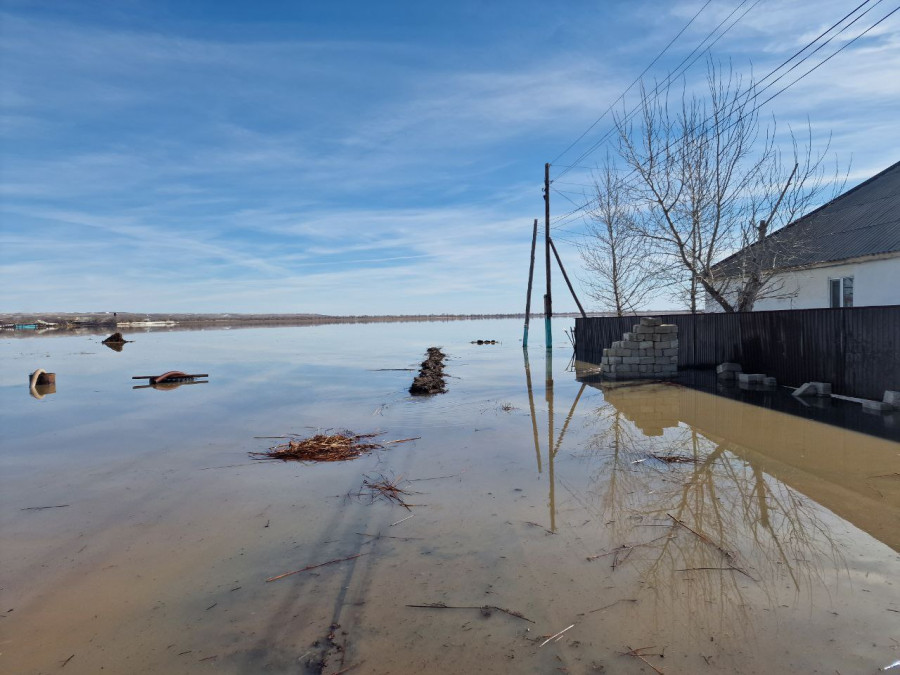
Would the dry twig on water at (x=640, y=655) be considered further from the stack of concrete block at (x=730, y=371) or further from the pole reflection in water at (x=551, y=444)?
the stack of concrete block at (x=730, y=371)

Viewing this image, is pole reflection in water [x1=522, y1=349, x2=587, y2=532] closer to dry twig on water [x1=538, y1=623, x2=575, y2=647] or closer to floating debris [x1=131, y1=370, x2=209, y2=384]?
dry twig on water [x1=538, y1=623, x2=575, y2=647]

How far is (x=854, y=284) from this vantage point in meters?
16.4

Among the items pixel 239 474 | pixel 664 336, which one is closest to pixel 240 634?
pixel 239 474

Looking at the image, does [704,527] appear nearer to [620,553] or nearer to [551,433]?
[620,553]

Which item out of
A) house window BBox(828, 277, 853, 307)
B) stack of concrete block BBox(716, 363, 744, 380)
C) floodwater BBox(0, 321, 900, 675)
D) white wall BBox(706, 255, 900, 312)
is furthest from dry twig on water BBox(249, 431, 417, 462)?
house window BBox(828, 277, 853, 307)

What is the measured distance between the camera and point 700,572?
367cm

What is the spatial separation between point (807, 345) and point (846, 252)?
7553 millimetres

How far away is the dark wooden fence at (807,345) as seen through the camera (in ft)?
31.5

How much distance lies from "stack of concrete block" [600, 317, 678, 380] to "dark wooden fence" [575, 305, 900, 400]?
3.57ft

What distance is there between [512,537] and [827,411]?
799cm

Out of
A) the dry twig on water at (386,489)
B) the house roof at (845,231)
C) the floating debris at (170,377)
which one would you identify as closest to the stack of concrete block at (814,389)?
the house roof at (845,231)

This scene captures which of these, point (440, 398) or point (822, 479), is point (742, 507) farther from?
point (440, 398)

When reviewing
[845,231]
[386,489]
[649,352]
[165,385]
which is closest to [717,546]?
[386,489]

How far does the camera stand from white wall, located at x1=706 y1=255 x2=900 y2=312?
49.4 ft
